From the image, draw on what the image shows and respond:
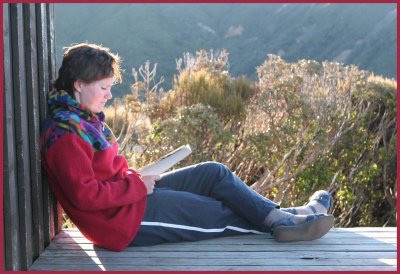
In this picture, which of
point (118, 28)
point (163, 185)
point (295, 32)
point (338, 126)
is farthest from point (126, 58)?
point (163, 185)

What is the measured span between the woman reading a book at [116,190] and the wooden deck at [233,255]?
6cm

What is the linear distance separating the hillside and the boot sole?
1108 inches

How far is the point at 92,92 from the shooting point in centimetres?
313

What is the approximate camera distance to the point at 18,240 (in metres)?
2.72

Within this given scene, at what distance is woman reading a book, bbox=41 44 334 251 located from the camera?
117 inches

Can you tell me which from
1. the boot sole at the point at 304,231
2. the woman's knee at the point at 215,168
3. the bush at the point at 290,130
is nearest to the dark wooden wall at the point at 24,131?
the woman's knee at the point at 215,168

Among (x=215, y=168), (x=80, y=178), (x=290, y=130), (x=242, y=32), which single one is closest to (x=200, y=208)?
(x=215, y=168)

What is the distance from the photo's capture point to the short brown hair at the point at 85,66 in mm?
3119

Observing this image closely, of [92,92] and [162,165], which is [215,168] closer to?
[162,165]

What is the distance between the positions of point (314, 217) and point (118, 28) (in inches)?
1377

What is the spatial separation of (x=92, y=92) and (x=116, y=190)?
46cm

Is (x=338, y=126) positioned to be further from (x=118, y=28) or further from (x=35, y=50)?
(x=118, y=28)

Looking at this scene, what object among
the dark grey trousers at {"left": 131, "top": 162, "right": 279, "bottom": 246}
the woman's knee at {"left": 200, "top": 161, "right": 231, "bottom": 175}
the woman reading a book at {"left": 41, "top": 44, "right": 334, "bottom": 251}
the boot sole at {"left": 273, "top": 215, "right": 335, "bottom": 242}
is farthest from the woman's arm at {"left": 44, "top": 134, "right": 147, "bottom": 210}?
the boot sole at {"left": 273, "top": 215, "right": 335, "bottom": 242}

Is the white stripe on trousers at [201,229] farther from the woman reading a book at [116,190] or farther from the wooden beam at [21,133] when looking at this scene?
the wooden beam at [21,133]
